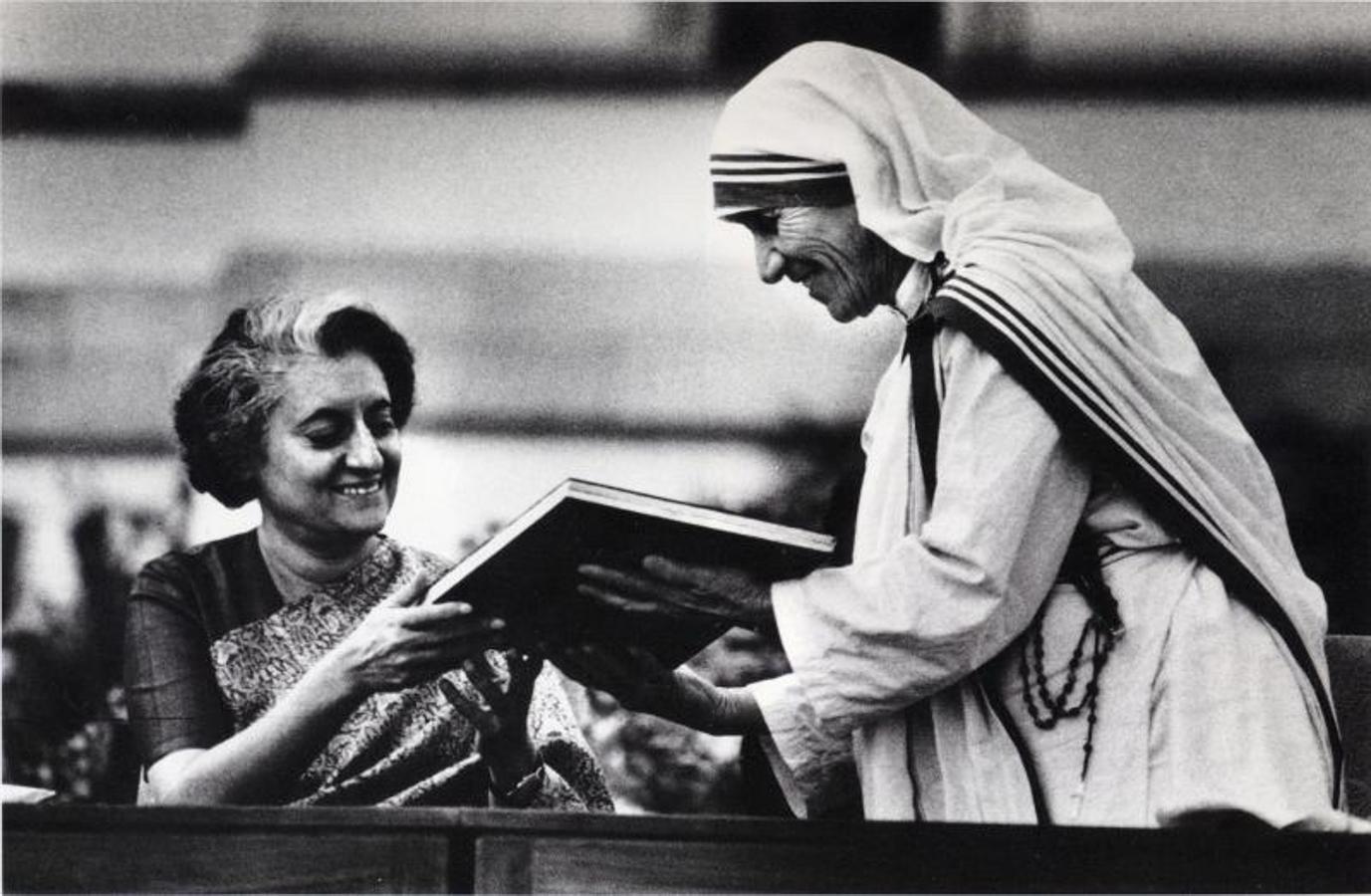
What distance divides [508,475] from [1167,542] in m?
1.14

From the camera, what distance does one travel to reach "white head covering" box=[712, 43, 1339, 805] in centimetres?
319

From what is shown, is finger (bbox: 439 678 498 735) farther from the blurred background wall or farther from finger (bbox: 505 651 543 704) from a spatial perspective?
the blurred background wall

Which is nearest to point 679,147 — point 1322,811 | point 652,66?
point 652,66

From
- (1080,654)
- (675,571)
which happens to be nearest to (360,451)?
(675,571)

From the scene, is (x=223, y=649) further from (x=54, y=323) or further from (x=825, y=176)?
(x=825, y=176)

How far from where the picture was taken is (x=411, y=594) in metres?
3.66

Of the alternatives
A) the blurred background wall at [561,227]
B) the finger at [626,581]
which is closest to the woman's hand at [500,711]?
the blurred background wall at [561,227]

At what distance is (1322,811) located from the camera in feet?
10.1

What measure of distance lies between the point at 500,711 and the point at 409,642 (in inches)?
8.5

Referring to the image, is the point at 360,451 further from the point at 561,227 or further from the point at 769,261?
the point at 769,261

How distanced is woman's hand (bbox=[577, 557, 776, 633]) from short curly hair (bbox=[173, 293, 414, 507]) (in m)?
0.74

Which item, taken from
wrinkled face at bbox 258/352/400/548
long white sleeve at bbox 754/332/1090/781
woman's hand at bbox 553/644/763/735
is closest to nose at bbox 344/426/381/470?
wrinkled face at bbox 258/352/400/548

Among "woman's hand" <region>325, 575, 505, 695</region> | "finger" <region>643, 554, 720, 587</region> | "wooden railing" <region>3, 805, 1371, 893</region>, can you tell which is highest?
"finger" <region>643, 554, 720, 587</region>

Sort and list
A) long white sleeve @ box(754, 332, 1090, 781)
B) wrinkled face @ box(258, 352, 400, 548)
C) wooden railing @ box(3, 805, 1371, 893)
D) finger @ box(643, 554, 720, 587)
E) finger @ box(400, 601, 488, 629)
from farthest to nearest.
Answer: wrinkled face @ box(258, 352, 400, 548), finger @ box(400, 601, 488, 629), finger @ box(643, 554, 720, 587), long white sleeve @ box(754, 332, 1090, 781), wooden railing @ box(3, 805, 1371, 893)
